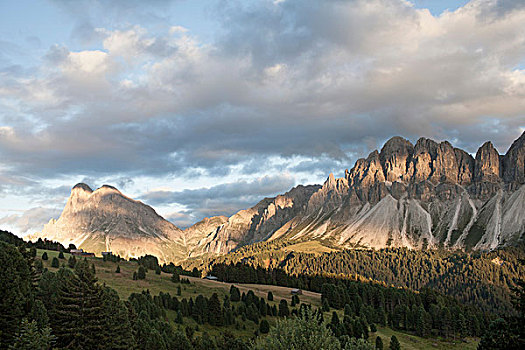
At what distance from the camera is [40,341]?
32.7 m

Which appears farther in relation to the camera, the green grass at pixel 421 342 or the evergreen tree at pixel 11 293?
the green grass at pixel 421 342

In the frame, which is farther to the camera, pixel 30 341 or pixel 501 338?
pixel 30 341

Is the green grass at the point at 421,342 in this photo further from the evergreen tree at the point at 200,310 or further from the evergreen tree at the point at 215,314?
the evergreen tree at the point at 200,310

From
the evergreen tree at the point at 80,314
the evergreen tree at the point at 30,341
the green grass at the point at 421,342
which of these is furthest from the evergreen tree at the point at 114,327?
the green grass at the point at 421,342

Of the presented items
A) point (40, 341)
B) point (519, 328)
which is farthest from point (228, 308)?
point (519, 328)

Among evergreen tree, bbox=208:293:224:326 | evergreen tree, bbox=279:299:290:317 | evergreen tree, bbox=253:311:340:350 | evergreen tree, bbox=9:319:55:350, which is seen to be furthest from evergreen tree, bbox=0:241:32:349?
evergreen tree, bbox=279:299:290:317

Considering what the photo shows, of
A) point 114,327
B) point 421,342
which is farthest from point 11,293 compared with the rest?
point 421,342

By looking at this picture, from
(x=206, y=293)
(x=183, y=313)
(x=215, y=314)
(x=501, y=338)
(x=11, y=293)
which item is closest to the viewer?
(x=501, y=338)

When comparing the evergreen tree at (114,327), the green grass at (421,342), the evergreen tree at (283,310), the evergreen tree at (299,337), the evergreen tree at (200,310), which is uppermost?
the evergreen tree at (299,337)

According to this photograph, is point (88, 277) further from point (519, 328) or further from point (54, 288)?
point (519, 328)

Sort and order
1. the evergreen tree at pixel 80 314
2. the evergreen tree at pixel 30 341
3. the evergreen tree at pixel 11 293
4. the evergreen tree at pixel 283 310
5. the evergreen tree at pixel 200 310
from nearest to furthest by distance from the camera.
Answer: the evergreen tree at pixel 30 341 → the evergreen tree at pixel 80 314 → the evergreen tree at pixel 11 293 → the evergreen tree at pixel 200 310 → the evergreen tree at pixel 283 310

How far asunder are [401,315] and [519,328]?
5201 inches

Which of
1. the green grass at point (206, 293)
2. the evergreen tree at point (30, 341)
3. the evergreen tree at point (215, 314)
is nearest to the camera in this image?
the evergreen tree at point (30, 341)

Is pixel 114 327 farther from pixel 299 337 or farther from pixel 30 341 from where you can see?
pixel 299 337
